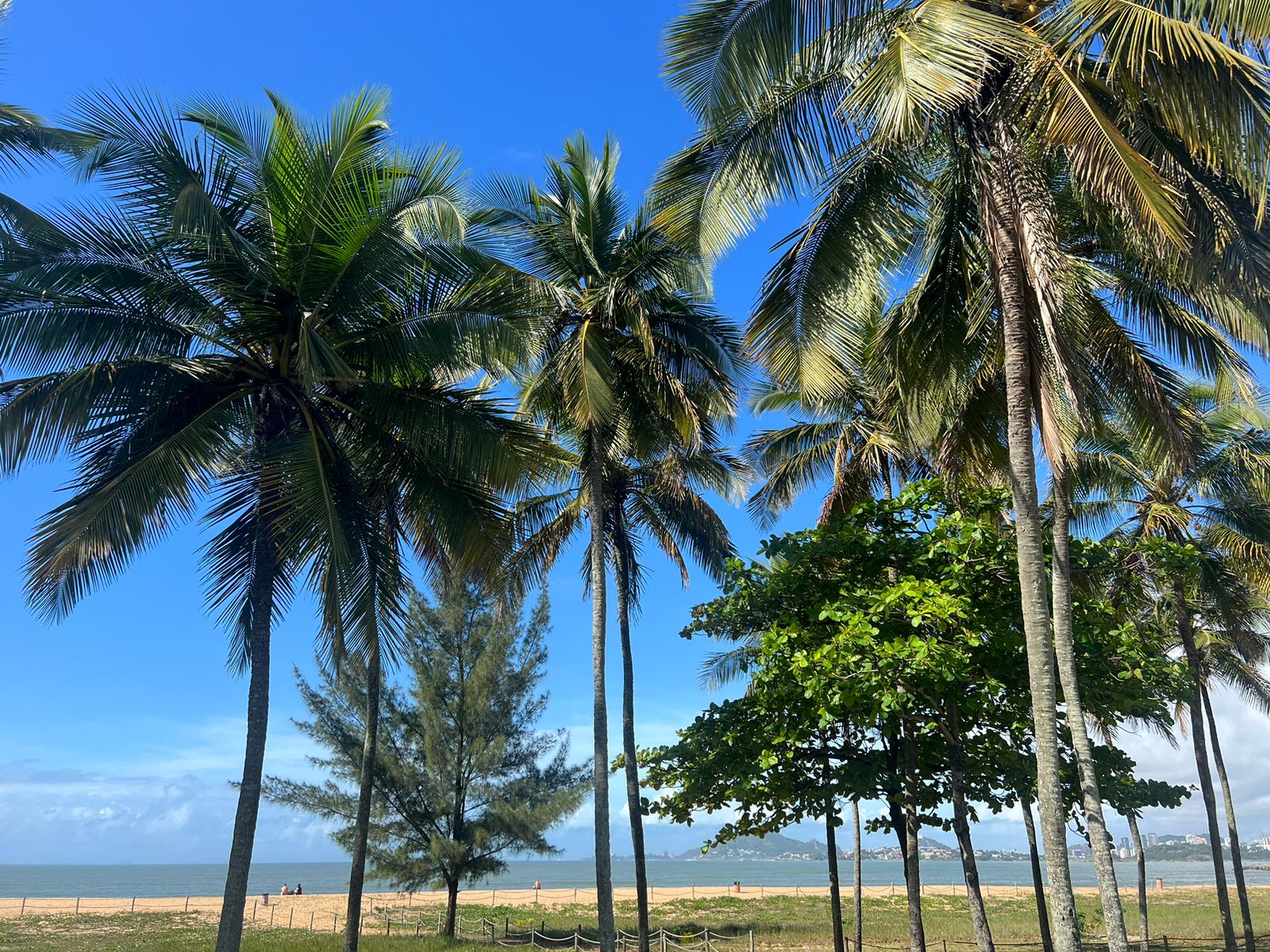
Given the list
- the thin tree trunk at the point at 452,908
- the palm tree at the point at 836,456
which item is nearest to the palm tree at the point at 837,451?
the palm tree at the point at 836,456

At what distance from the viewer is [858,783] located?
13766 mm

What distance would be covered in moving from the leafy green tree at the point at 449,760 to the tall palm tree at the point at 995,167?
16751 mm

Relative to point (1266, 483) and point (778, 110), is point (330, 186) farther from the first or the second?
point (1266, 483)

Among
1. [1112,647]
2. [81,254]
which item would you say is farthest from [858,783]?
[81,254]

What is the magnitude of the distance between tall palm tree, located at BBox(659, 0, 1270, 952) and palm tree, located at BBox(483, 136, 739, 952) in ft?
15.9

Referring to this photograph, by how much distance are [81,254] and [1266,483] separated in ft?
59.4

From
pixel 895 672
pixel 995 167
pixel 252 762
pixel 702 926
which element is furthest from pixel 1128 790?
pixel 702 926

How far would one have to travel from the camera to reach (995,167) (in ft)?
29.0

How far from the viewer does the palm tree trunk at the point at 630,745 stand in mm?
18453

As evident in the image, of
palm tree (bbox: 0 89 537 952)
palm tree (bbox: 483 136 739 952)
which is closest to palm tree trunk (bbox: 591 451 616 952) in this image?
palm tree (bbox: 483 136 739 952)

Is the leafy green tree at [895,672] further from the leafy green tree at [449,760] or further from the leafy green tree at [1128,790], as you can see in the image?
the leafy green tree at [449,760]

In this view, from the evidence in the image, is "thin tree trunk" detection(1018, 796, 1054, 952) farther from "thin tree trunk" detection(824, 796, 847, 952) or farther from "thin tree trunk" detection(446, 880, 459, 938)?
"thin tree trunk" detection(446, 880, 459, 938)

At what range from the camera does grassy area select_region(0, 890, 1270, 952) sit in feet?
83.4

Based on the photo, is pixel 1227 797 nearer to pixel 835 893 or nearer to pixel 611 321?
pixel 835 893
